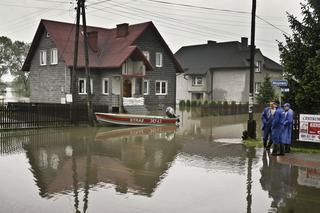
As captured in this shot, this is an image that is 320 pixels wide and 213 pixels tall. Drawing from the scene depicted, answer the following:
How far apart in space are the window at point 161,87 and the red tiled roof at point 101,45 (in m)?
3.10

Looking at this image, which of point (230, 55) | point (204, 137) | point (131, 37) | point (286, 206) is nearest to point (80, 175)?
point (286, 206)

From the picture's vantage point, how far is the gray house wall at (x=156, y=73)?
1421 inches

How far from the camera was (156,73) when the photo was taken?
37094 millimetres

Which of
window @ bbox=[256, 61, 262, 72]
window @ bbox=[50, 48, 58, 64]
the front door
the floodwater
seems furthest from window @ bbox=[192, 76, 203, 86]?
the floodwater

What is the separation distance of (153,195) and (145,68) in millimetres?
25288

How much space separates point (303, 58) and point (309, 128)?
2.98m

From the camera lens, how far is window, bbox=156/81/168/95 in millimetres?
37469

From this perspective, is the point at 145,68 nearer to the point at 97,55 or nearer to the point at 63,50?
the point at 97,55

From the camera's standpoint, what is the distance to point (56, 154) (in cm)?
1416

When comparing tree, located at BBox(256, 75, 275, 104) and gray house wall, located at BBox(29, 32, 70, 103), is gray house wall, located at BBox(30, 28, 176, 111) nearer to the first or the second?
gray house wall, located at BBox(29, 32, 70, 103)

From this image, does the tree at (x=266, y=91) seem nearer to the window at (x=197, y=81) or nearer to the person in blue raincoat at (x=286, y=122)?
the window at (x=197, y=81)

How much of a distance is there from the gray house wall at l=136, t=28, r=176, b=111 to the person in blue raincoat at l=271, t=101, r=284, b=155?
22355 mm

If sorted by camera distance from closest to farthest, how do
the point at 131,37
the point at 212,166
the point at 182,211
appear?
the point at 182,211 < the point at 212,166 < the point at 131,37

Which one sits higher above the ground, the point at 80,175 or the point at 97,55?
the point at 97,55
